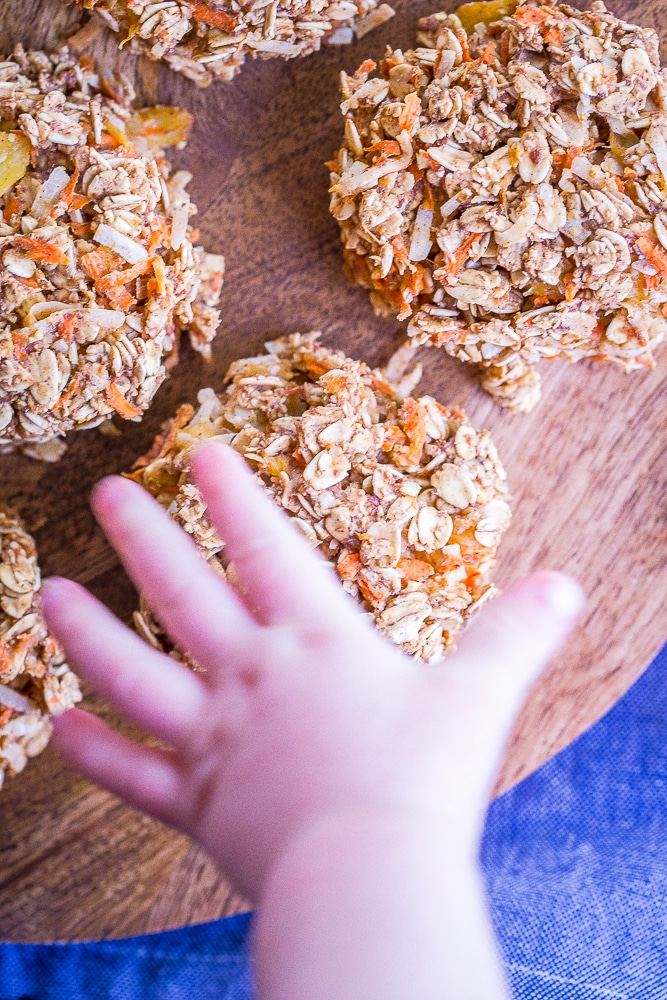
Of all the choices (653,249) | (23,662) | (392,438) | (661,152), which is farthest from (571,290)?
(23,662)

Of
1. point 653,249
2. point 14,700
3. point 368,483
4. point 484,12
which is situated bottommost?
point 14,700

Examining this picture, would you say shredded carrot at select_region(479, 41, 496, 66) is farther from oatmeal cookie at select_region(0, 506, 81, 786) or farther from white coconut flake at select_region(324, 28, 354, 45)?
oatmeal cookie at select_region(0, 506, 81, 786)

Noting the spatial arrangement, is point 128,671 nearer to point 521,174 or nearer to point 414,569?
point 414,569

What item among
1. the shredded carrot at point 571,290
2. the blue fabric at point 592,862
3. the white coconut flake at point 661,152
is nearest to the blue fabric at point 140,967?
the blue fabric at point 592,862

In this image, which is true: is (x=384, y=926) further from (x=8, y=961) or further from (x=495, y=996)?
(x=8, y=961)

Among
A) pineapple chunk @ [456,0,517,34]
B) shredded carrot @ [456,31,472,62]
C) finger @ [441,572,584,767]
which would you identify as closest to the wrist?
finger @ [441,572,584,767]

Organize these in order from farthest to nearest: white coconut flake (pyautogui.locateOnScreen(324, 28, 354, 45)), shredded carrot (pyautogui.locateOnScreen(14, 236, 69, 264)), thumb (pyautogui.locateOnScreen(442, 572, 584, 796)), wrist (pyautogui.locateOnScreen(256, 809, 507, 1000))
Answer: white coconut flake (pyautogui.locateOnScreen(324, 28, 354, 45)), shredded carrot (pyautogui.locateOnScreen(14, 236, 69, 264)), thumb (pyautogui.locateOnScreen(442, 572, 584, 796)), wrist (pyautogui.locateOnScreen(256, 809, 507, 1000))
